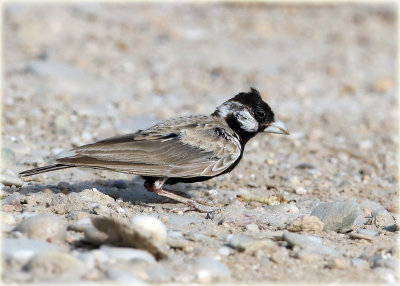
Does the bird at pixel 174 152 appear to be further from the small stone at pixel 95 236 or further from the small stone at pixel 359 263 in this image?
the small stone at pixel 359 263

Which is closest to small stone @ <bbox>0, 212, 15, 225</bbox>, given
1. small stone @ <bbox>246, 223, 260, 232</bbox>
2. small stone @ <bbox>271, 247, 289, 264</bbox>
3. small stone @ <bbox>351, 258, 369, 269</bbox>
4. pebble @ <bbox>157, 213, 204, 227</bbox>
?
pebble @ <bbox>157, 213, 204, 227</bbox>

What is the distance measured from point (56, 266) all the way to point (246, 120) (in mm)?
Answer: 3393

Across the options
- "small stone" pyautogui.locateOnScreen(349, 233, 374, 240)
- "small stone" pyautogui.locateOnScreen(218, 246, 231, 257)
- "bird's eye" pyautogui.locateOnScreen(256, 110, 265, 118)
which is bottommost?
"small stone" pyautogui.locateOnScreen(218, 246, 231, 257)

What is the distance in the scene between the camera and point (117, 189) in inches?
263

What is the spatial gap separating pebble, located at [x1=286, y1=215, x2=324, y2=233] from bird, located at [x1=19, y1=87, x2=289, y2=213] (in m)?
0.93

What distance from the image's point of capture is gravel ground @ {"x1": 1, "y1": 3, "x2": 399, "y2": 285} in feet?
14.6

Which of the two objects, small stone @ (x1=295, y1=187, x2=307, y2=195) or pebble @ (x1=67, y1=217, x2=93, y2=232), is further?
small stone @ (x1=295, y1=187, x2=307, y2=195)

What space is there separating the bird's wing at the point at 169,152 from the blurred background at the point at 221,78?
35.1 inches

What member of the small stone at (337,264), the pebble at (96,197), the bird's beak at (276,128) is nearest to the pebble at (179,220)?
the pebble at (96,197)

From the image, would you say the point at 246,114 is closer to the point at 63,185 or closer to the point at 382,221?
the point at 382,221

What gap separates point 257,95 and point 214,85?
5.64 metres

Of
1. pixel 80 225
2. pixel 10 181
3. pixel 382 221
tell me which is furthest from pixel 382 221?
pixel 10 181

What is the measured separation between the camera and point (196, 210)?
6129mm

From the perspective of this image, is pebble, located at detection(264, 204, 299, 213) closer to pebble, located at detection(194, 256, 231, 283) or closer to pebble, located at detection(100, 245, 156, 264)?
pebble, located at detection(194, 256, 231, 283)
